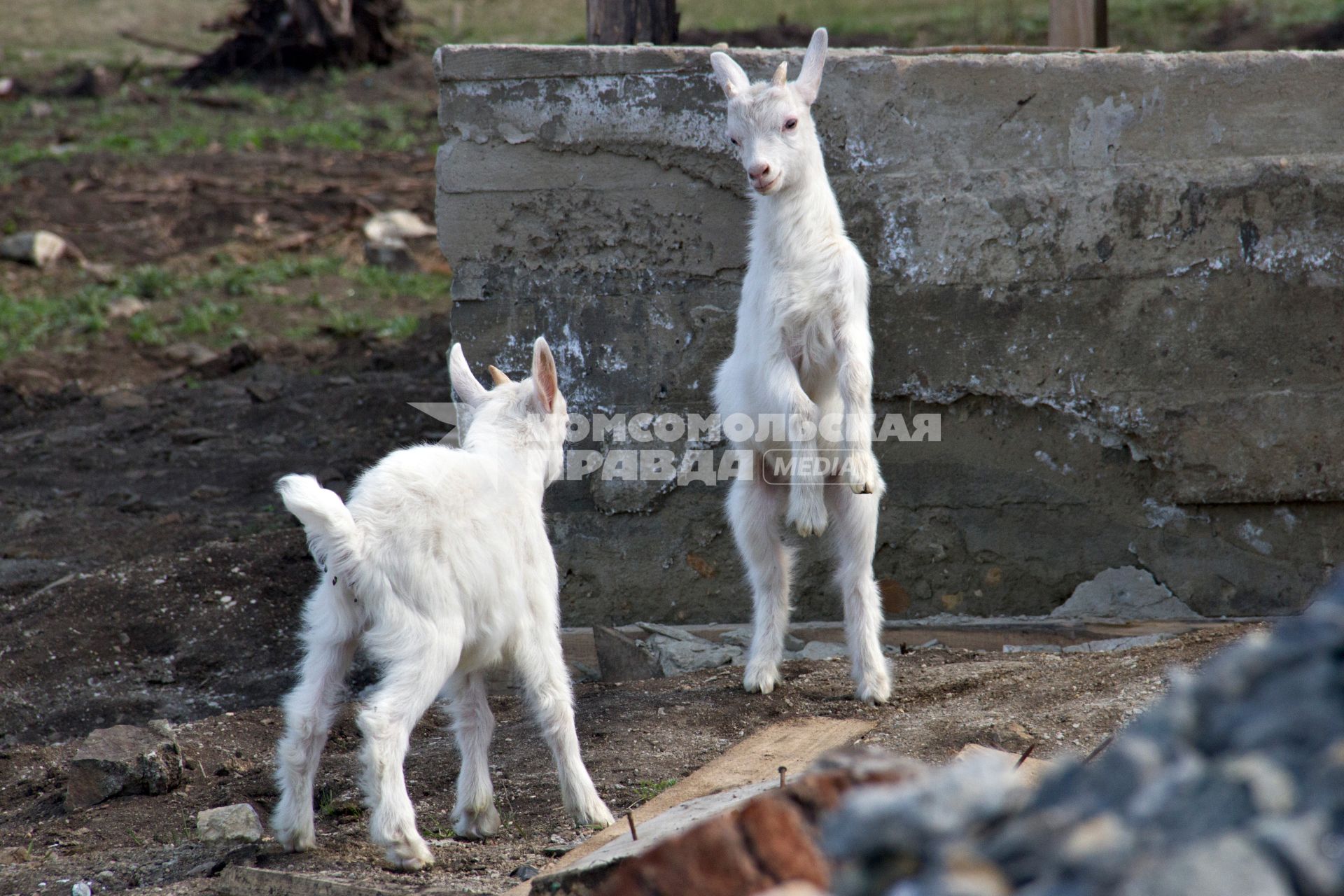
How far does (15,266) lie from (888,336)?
941 cm

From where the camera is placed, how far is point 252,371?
995 cm

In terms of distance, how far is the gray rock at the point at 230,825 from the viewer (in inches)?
156

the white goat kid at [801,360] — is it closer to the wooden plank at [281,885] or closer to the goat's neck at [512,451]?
the goat's neck at [512,451]

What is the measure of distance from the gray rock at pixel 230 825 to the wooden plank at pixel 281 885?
0.63 metres

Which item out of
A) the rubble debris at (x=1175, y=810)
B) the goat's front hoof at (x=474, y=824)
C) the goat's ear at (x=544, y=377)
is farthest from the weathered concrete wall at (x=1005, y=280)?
the rubble debris at (x=1175, y=810)

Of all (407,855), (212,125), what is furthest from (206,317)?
(407,855)

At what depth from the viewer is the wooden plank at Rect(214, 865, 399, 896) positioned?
10.2 feet

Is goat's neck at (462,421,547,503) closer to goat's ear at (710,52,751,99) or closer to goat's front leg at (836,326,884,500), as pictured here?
goat's front leg at (836,326,884,500)

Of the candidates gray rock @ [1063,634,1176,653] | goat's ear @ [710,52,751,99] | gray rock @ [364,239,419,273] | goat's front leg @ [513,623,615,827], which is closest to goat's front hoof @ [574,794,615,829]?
goat's front leg @ [513,623,615,827]

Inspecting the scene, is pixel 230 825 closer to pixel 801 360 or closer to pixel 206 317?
pixel 801 360

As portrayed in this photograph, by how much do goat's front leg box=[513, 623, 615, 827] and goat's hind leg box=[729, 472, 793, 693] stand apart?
1351mm

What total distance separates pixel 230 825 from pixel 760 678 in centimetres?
211

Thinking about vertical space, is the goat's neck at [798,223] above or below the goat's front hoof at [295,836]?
above

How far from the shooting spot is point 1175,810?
1273 mm
